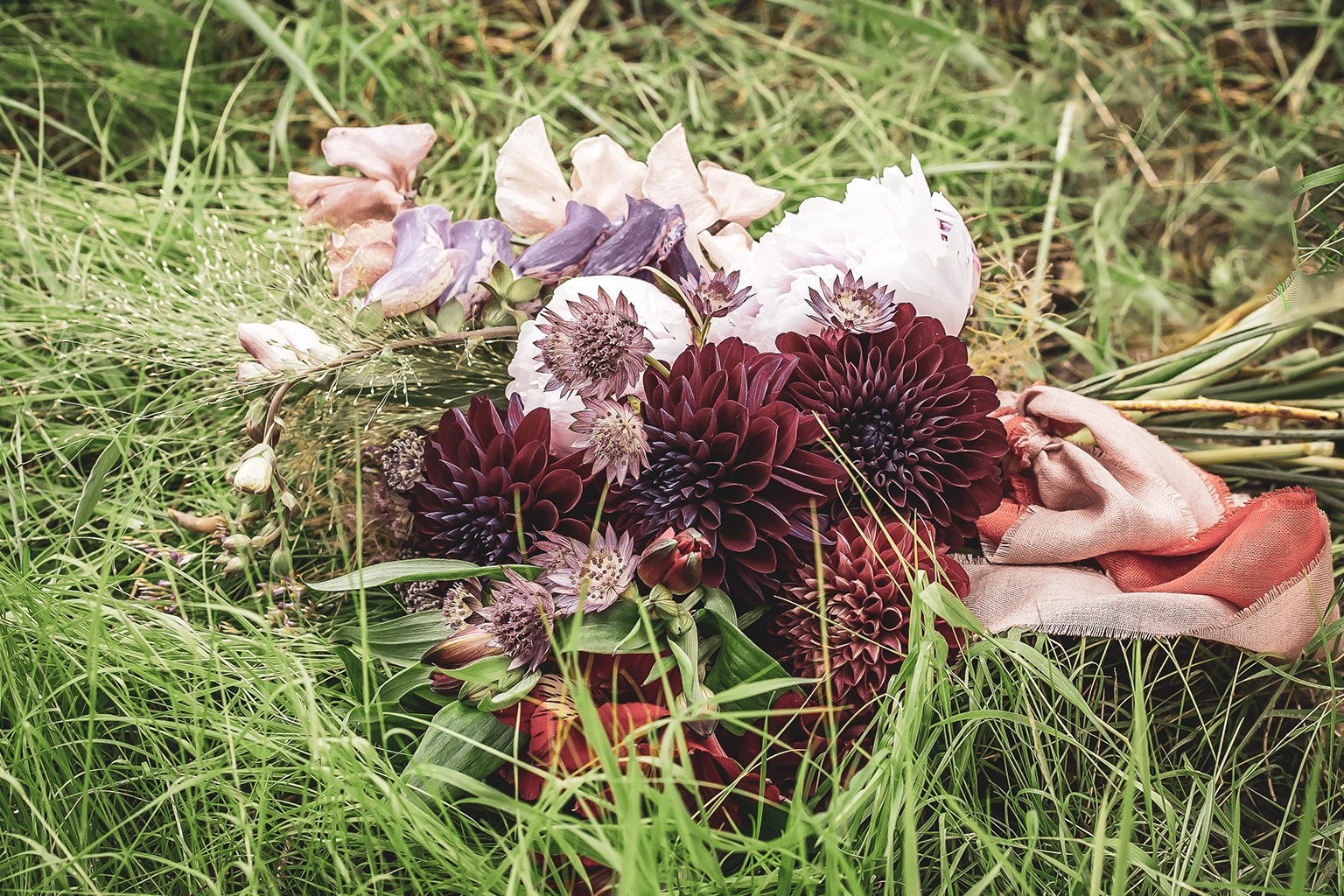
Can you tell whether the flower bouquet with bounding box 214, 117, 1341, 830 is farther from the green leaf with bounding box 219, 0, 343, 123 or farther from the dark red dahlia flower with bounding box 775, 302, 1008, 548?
the green leaf with bounding box 219, 0, 343, 123

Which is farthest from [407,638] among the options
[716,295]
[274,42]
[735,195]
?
[274,42]

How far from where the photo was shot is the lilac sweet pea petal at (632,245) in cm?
62

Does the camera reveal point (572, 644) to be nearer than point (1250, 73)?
Yes

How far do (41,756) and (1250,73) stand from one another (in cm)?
165

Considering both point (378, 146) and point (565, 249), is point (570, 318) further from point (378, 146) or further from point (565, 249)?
point (378, 146)

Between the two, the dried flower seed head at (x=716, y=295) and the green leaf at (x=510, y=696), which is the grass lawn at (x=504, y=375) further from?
the dried flower seed head at (x=716, y=295)

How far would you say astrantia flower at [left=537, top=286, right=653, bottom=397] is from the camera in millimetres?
520

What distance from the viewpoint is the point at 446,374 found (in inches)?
25.2

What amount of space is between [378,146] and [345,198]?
48 mm

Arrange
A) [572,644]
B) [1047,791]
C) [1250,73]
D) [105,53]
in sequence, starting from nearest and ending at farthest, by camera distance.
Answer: [572,644]
[1047,791]
[105,53]
[1250,73]

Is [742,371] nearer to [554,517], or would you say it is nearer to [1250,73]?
[554,517]

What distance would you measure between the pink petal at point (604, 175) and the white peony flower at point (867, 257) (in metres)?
0.12

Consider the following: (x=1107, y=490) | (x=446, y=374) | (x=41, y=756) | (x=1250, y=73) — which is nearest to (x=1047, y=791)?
(x=1107, y=490)

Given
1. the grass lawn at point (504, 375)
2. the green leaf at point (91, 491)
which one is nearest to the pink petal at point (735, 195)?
the grass lawn at point (504, 375)
